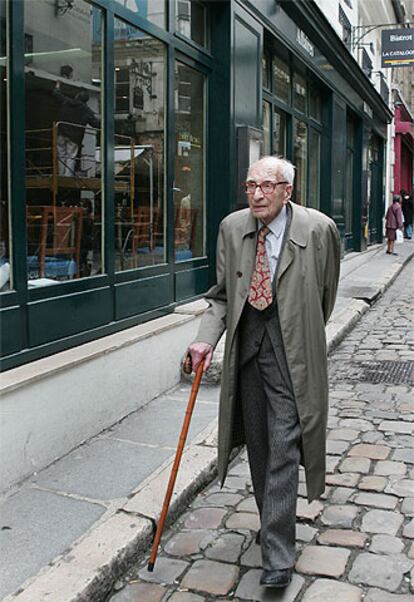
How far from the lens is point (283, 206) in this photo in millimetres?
3545

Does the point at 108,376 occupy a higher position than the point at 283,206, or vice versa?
the point at 283,206

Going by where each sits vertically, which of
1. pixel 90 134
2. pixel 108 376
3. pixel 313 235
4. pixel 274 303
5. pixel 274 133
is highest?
pixel 274 133

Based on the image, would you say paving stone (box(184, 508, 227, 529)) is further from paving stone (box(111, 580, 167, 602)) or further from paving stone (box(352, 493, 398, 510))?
paving stone (box(352, 493, 398, 510))

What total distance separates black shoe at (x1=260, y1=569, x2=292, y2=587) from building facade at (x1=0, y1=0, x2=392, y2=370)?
6.66 feet

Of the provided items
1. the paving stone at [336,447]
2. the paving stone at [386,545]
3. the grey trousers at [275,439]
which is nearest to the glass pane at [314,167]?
the paving stone at [336,447]

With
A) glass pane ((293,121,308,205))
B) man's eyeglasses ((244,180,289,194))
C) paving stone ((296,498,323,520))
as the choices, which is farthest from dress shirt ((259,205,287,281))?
glass pane ((293,121,308,205))

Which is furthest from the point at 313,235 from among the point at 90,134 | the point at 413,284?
the point at 413,284

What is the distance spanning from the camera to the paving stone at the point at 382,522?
4023 millimetres

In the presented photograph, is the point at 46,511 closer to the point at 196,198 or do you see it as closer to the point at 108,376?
the point at 108,376

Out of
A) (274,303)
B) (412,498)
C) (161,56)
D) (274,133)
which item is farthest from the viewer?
(274,133)

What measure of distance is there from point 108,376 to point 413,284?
1117 centimetres

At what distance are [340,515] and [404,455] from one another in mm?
1144

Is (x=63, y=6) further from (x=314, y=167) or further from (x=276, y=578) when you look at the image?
(x=314, y=167)

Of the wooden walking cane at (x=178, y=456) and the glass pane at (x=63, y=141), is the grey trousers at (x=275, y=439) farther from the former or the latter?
the glass pane at (x=63, y=141)
